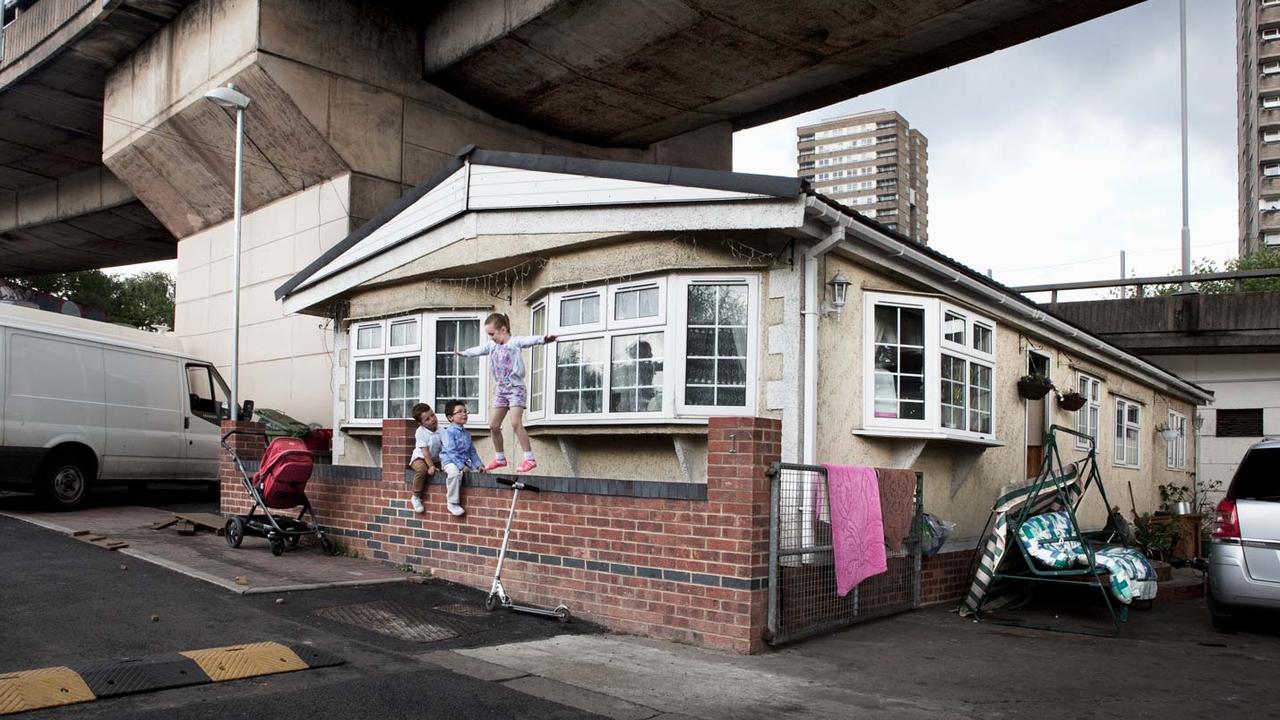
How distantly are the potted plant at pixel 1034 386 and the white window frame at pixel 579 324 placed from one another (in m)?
5.38

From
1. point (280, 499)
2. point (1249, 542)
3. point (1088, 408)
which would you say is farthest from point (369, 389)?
point (1088, 408)

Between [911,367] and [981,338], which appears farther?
[981,338]

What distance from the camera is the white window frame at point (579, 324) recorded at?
948 cm

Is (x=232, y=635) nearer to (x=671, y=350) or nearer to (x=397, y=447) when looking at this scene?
(x=397, y=447)

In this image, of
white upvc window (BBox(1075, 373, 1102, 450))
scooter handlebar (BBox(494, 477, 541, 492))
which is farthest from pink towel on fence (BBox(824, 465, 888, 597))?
white upvc window (BBox(1075, 373, 1102, 450))

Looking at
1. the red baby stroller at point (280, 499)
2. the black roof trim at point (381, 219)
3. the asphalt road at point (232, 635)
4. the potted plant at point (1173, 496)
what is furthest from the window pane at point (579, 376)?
the potted plant at point (1173, 496)

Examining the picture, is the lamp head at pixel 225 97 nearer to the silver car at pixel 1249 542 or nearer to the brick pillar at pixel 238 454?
the brick pillar at pixel 238 454

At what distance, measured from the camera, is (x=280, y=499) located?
9.96m

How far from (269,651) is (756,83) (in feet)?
46.4

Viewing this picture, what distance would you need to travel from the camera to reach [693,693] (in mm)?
5695

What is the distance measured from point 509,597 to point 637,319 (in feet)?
9.10

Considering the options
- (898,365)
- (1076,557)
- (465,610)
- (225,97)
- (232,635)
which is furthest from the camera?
(225,97)

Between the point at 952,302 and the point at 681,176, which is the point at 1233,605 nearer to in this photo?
the point at 952,302

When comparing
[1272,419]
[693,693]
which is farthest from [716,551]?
[1272,419]
